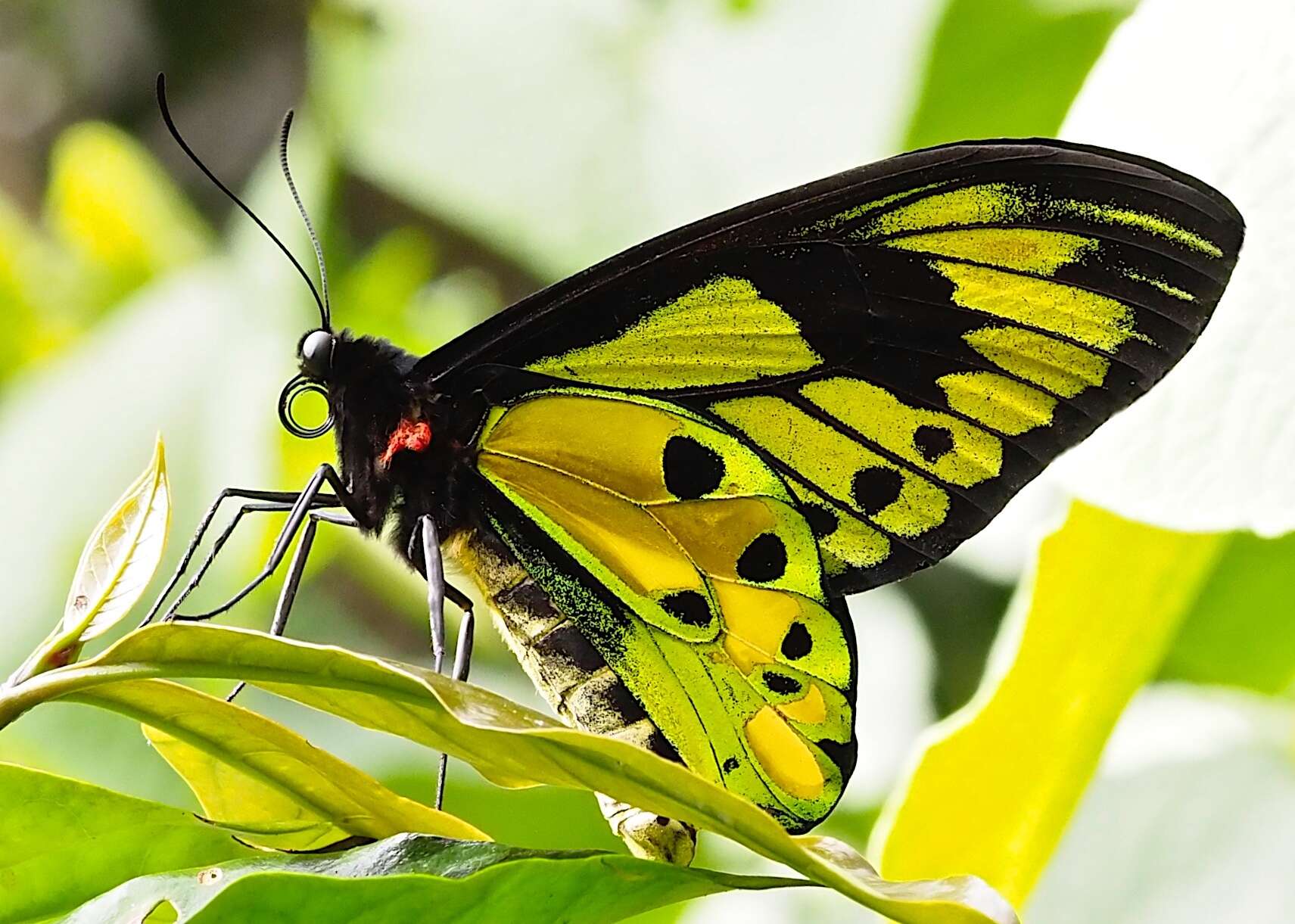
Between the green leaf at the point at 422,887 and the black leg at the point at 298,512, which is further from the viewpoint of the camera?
Result: the black leg at the point at 298,512

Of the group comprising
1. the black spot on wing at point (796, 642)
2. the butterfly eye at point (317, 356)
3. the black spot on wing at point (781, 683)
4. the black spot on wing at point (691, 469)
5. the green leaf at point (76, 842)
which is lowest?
the green leaf at point (76, 842)

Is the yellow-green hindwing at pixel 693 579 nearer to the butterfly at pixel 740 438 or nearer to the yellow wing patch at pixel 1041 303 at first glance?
the butterfly at pixel 740 438

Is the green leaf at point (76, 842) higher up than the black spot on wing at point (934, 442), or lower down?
lower down

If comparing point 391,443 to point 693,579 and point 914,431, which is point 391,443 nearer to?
point 693,579

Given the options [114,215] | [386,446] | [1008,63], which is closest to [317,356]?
[386,446]

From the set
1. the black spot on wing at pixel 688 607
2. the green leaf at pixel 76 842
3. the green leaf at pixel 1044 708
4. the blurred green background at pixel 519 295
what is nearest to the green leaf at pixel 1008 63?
the blurred green background at pixel 519 295

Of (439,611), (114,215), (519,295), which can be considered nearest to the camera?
(439,611)
